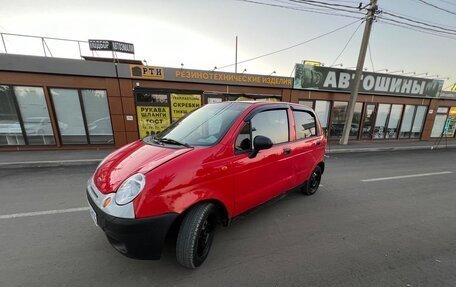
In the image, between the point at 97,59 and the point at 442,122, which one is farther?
the point at 442,122

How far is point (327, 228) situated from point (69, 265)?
139 inches

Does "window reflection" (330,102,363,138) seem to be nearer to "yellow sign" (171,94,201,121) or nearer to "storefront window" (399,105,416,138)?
"storefront window" (399,105,416,138)

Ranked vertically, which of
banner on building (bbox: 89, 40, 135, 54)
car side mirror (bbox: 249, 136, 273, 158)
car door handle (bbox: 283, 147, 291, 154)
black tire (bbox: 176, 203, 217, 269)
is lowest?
black tire (bbox: 176, 203, 217, 269)

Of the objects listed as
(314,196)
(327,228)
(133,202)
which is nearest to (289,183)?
(327,228)

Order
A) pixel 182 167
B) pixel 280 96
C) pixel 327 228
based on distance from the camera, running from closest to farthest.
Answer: pixel 182 167
pixel 327 228
pixel 280 96

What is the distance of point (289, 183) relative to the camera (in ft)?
11.3

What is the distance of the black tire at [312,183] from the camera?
4182mm

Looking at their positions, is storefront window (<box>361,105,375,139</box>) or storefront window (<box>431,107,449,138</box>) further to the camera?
storefront window (<box>431,107,449,138</box>)

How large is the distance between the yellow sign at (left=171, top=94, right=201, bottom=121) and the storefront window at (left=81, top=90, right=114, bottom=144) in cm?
280

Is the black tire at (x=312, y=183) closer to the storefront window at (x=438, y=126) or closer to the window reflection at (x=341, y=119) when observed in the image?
the window reflection at (x=341, y=119)

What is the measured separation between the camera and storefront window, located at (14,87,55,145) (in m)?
7.82

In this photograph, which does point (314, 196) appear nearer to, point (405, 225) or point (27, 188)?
point (405, 225)

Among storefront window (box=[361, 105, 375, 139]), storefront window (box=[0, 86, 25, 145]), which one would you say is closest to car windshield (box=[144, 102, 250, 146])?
storefront window (box=[0, 86, 25, 145])

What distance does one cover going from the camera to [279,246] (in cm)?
266
